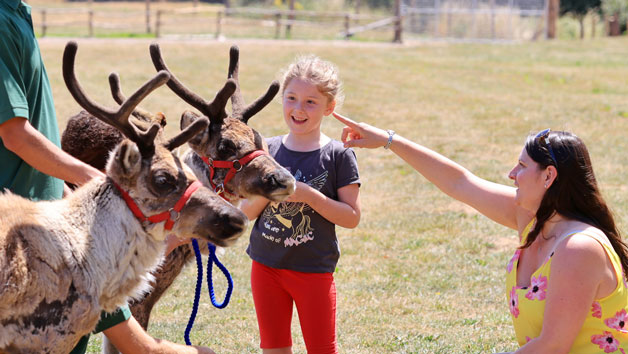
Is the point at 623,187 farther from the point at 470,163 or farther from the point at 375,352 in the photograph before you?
the point at 375,352

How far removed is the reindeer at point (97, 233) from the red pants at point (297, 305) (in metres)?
1.26

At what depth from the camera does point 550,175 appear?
4.14 metres

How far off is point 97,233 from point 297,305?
1680mm

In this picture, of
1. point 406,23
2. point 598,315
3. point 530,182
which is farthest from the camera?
point 406,23

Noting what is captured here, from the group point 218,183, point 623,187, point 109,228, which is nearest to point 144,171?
point 109,228

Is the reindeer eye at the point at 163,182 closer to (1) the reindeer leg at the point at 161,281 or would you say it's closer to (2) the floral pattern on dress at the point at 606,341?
(1) the reindeer leg at the point at 161,281

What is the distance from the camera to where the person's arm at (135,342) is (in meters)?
4.12

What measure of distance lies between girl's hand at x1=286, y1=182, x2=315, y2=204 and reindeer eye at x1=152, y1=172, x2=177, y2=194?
1116 millimetres

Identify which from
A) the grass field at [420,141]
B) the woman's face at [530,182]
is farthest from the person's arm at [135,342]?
the grass field at [420,141]

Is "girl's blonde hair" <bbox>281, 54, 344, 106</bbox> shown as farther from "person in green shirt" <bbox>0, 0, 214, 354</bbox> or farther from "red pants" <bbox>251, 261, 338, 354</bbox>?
"person in green shirt" <bbox>0, 0, 214, 354</bbox>

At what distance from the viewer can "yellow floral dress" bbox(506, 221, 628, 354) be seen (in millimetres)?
3949

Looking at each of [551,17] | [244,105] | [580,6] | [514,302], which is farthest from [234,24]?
[514,302]

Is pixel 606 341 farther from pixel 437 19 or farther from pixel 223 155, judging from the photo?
pixel 437 19

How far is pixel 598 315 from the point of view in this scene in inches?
156
